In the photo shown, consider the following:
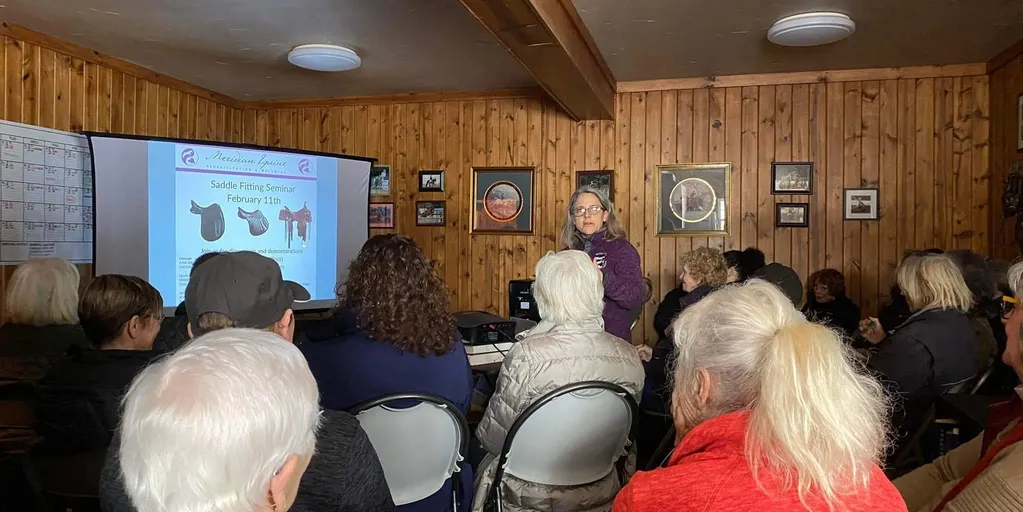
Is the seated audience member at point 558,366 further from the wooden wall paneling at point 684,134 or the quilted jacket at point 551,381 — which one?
the wooden wall paneling at point 684,134

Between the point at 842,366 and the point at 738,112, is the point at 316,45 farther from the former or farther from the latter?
the point at 842,366

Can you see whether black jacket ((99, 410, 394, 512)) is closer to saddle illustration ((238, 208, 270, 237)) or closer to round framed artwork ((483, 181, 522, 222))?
saddle illustration ((238, 208, 270, 237))

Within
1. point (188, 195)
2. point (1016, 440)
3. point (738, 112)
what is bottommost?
point (1016, 440)

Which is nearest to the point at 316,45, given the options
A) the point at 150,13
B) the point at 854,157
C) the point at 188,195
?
the point at 150,13

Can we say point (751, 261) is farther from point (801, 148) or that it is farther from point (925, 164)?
point (925, 164)

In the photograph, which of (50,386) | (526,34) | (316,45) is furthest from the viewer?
(316,45)

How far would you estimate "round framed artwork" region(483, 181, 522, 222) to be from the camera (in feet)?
15.1

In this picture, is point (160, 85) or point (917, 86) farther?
point (160, 85)

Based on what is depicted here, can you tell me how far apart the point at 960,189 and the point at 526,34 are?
10.1 feet

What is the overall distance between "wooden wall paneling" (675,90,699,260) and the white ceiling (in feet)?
3.40

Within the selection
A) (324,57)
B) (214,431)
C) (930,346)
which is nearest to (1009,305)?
(930,346)

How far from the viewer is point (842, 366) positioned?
0.90 metres

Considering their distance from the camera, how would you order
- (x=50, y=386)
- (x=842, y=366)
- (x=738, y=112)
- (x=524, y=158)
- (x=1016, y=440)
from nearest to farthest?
(x=842, y=366) < (x=1016, y=440) < (x=50, y=386) < (x=738, y=112) < (x=524, y=158)

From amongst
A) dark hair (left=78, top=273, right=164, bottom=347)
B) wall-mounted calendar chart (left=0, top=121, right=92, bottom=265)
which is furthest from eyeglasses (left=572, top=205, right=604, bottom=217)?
wall-mounted calendar chart (left=0, top=121, right=92, bottom=265)
